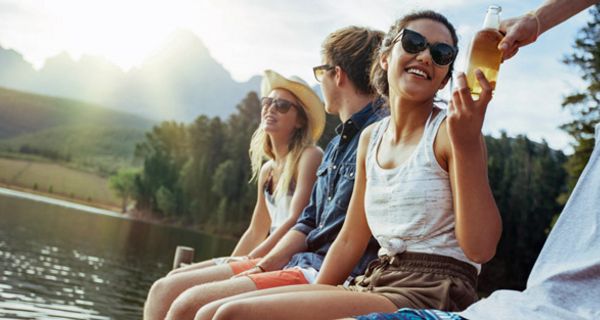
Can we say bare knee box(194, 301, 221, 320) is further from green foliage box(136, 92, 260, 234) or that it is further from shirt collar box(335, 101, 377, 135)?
green foliage box(136, 92, 260, 234)

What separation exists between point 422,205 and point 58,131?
16565 centimetres

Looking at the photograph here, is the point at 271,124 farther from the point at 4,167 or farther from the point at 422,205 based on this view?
the point at 4,167

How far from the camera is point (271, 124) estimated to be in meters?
5.00

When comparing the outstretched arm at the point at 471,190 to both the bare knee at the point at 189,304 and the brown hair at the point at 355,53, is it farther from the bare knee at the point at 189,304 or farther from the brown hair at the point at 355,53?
the brown hair at the point at 355,53

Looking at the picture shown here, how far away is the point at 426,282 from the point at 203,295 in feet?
4.05

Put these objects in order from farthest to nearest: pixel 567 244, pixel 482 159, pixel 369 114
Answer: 1. pixel 369 114
2. pixel 482 159
3. pixel 567 244

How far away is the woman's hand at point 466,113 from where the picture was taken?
1912mm

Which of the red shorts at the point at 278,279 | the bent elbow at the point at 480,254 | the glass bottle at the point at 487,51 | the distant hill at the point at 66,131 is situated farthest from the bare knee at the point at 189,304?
the distant hill at the point at 66,131

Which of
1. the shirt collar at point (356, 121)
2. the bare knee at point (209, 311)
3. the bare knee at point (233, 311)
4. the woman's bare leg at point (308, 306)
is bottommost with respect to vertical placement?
the bare knee at point (209, 311)

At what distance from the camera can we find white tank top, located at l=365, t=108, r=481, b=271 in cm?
245

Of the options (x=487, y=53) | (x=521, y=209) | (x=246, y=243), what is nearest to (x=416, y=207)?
(x=487, y=53)

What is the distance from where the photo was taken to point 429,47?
8.68ft

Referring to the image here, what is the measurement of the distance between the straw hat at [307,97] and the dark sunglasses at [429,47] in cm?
238

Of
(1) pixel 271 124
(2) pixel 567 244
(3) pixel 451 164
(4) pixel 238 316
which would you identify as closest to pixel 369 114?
(1) pixel 271 124
